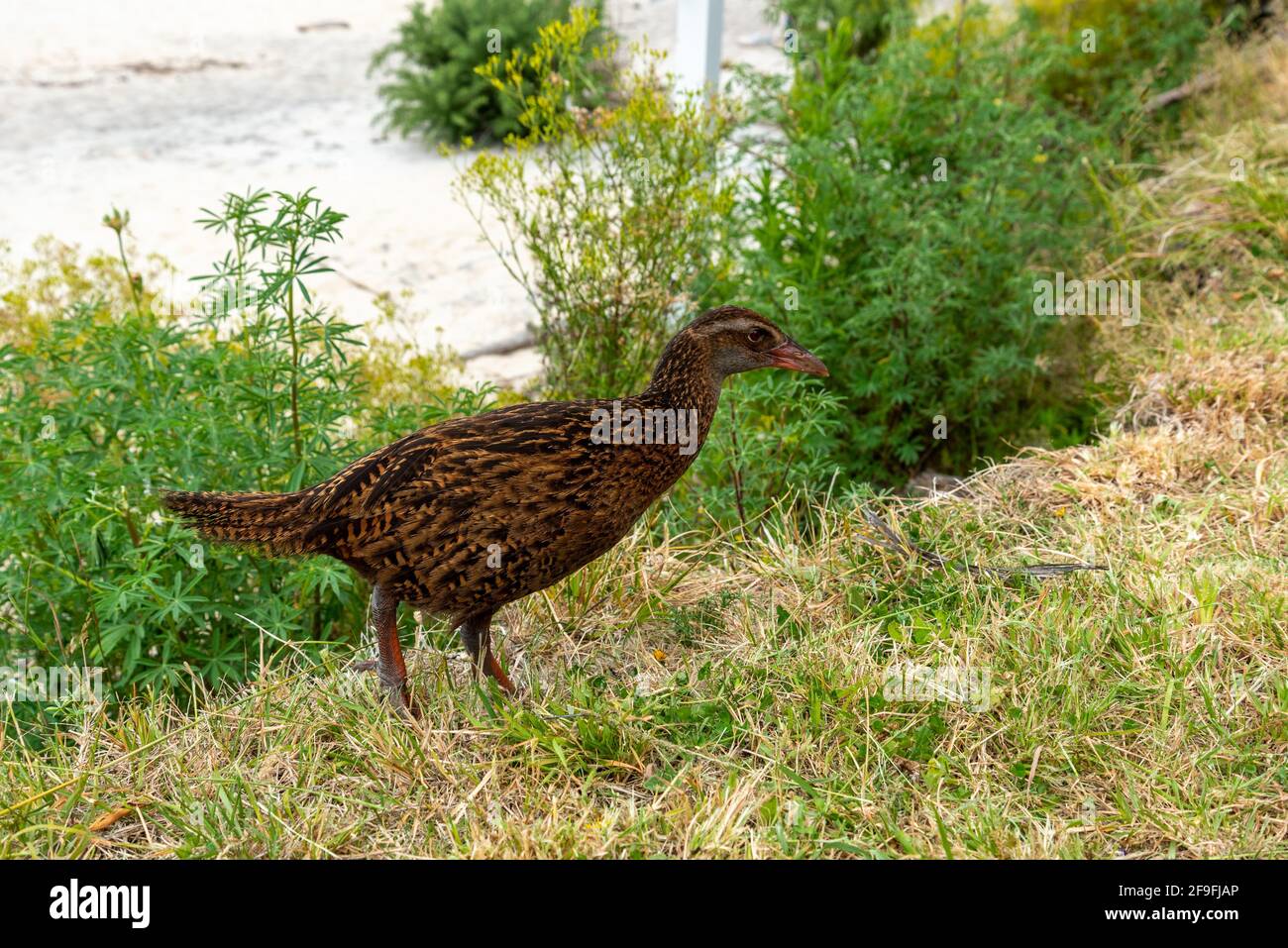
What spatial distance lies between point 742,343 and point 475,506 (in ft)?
3.06

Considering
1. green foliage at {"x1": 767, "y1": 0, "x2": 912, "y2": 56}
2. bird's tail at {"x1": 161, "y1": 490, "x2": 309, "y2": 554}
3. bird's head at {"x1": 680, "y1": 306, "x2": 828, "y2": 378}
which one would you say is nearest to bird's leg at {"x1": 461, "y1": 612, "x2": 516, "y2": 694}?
bird's tail at {"x1": 161, "y1": 490, "x2": 309, "y2": 554}

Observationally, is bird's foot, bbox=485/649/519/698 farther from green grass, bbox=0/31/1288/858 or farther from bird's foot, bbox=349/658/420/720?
bird's foot, bbox=349/658/420/720

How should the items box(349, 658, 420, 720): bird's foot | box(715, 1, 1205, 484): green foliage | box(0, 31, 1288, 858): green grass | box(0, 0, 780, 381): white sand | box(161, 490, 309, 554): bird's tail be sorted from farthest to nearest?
box(0, 0, 780, 381): white sand
box(715, 1, 1205, 484): green foliage
box(349, 658, 420, 720): bird's foot
box(161, 490, 309, 554): bird's tail
box(0, 31, 1288, 858): green grass

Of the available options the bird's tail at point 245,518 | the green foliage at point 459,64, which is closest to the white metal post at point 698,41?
the green foliage at point 459,64

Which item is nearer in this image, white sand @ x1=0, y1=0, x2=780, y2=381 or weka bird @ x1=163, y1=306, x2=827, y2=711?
weka bird @ x1=163, y1=306, x2=827, y2=711

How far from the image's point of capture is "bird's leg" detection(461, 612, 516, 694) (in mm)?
3596

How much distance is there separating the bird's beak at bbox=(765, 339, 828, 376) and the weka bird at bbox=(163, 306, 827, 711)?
1.13 ft

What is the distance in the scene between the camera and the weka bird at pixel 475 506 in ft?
10.7

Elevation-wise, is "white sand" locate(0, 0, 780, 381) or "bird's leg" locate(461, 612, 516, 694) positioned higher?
"white sand" locate(0, 0, 780, 381)

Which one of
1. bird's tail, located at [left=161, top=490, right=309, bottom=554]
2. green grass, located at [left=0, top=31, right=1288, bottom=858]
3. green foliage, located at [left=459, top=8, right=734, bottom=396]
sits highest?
green foliage, located at [left=459, top=8, right=734, bottom=396]

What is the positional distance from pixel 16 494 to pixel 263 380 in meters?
0.80

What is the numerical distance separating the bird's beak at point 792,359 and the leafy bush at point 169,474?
1.18 m

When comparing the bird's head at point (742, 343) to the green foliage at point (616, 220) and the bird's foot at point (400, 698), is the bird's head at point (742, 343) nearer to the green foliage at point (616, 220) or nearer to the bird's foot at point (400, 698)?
the bird's foot at point (400, 698)

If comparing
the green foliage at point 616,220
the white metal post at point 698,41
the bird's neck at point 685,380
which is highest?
the white metal post at point 698,41
